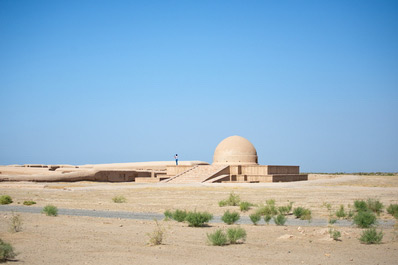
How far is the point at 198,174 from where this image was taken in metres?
32.2

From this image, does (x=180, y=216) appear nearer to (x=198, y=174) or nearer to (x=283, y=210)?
(x=283, y=210)

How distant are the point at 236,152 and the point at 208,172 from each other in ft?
10.4

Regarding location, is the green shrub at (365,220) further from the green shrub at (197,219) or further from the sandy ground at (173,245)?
the green shrub at (197,219)

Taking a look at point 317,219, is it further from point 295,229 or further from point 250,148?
point 250,148

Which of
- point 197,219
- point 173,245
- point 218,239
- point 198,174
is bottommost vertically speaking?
point 173,245

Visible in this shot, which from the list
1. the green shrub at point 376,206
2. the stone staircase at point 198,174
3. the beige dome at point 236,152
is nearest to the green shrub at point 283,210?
the green shrub at point 376,206

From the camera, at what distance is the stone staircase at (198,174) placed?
30.7 m

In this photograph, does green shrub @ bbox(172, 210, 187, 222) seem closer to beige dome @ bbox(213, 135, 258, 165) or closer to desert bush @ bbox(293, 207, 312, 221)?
desert bush @ bbox(293, 207, 312, 221)

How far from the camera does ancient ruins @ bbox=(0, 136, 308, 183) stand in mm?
29875

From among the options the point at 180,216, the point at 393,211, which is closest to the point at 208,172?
the point at 393,211

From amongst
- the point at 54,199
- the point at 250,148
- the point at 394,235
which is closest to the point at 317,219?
the point at 394,235

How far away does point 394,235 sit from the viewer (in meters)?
9.28

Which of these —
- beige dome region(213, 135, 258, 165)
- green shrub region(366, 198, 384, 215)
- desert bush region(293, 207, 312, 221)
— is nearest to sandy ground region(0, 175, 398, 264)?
green shrub region(366, 198, 384, 215)

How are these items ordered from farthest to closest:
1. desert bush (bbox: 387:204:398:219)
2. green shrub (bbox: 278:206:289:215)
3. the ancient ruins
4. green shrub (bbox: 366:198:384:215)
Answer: the ancient ruins
green shrub (bbox: 366:198:384:215)
green shrub (bbox: 278:206:289:215)
desert bush (bbox: 387:204:398:219)
